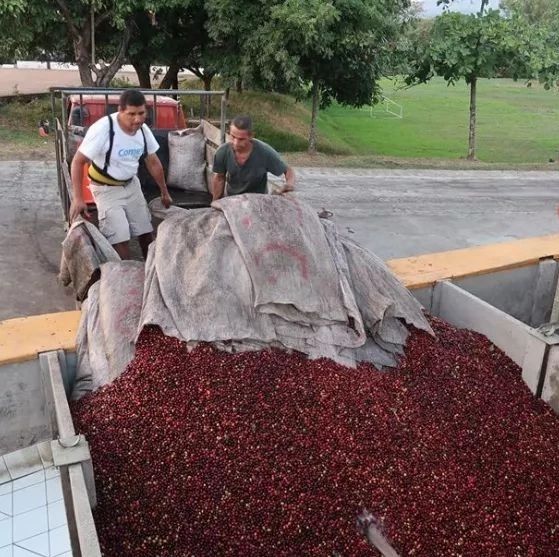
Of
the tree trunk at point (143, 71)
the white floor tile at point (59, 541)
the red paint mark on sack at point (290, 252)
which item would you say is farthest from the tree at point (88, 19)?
the white floor tile at point (59, 541)

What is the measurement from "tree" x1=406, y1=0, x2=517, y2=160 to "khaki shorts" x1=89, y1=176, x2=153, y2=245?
1182 centimetres

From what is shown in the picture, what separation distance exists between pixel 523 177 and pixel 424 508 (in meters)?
13.2

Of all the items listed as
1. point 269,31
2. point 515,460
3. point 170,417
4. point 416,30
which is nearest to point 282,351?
point 170,417

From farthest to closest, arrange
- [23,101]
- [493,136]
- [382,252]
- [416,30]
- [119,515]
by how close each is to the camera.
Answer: [493,136]
[23,101]
[416,30]
[382,252]
[119,515]

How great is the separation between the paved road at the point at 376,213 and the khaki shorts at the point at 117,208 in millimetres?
1339

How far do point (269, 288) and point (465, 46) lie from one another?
1344 centimetres

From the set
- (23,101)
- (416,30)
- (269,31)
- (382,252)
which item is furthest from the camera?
(23,101)

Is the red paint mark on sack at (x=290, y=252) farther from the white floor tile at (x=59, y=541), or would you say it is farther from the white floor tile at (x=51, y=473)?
the white floor tile at (x=59, y=541)

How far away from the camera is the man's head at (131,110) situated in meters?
4.44

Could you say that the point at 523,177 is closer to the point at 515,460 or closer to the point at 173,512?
the point at 515,460

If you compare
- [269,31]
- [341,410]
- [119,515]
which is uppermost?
[269,31]

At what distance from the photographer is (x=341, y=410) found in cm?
314

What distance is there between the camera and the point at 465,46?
1491 centimetres

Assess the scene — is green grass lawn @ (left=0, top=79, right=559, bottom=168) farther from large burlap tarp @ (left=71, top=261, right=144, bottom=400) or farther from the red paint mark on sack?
the red paint mark on sack
